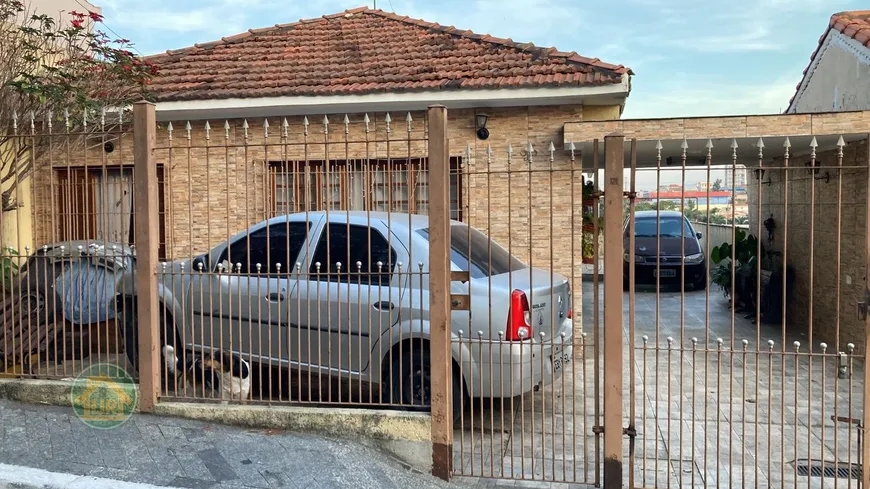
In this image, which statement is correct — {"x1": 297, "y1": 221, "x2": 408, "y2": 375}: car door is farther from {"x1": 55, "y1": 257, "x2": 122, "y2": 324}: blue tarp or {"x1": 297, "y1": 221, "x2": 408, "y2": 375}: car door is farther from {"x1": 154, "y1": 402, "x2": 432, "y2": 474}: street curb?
{"x1": 55, "y1": 257, "x2": 122, "y2": 324}: blue tarp

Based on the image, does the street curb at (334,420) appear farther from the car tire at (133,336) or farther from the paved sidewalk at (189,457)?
the car tire at (133,336)

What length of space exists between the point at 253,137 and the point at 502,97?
3513 millimetres

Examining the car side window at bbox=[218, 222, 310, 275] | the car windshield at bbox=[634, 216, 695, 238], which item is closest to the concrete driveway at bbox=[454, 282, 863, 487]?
the car side window at bbox=[218, 222, 310, 275]

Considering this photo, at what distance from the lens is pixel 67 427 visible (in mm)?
5062

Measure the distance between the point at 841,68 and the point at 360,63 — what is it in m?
7.19

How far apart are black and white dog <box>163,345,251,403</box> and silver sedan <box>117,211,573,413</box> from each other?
0.41ft

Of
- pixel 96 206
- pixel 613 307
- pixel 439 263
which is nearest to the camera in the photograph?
pixel 613 307

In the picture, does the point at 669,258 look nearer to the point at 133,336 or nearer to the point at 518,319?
the point at 518,319

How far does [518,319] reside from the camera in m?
5.05

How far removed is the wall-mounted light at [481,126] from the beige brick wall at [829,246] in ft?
11.7

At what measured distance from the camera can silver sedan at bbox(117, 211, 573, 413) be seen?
4.88 meters

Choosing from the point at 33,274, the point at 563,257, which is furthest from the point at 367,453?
the point at 563,257

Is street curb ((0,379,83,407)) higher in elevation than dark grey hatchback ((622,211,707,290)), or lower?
lower

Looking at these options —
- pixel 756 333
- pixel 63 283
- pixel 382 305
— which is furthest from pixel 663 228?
pixel 63 283
